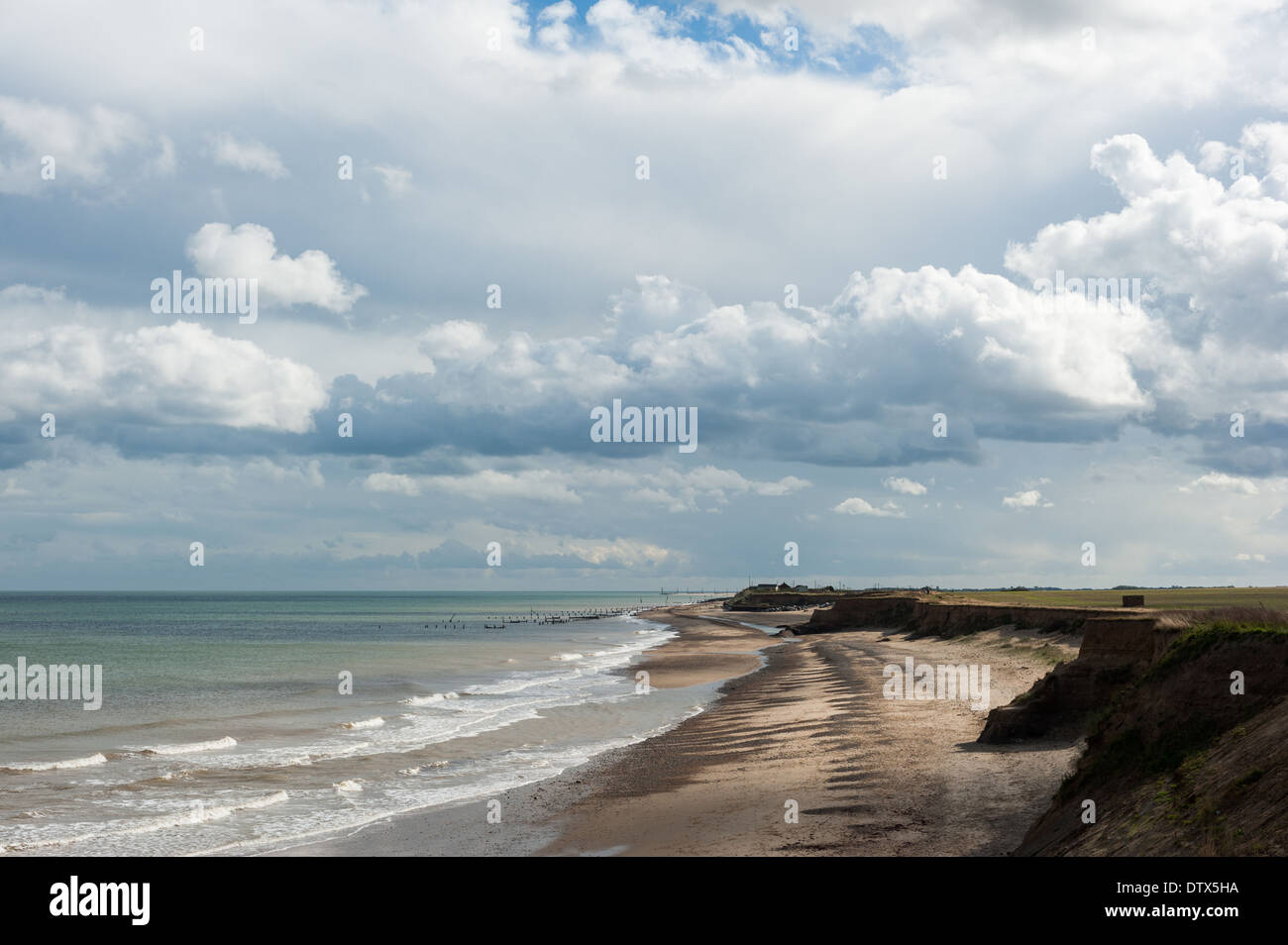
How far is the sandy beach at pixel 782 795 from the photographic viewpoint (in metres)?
15.6

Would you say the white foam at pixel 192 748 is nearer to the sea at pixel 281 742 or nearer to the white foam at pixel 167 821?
the sea at pixel 281 742

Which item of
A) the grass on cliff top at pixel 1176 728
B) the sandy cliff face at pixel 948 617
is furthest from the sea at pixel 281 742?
the sandy cliff face at pixel 948 617

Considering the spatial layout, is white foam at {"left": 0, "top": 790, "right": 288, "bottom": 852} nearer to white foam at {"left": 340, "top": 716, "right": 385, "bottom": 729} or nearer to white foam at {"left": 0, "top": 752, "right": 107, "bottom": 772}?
white foam at {"left": 0, "top": 752, "right": 107, "bottom": 772}

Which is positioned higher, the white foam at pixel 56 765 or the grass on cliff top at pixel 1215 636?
the grass on cliff top at pixel 1215 636

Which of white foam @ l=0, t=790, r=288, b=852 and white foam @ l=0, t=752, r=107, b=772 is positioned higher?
white foam @ l=0, t=790, r=288, b=852

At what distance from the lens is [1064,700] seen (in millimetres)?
21312

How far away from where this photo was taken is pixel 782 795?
62.7 ft

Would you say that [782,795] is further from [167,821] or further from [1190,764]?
[167,821]

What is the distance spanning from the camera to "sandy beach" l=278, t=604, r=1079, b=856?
15641 millimetres

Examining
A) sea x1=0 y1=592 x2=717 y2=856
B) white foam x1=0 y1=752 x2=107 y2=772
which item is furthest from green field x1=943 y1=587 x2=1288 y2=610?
white foam x1=0 y1=752 x2=107 y2=772

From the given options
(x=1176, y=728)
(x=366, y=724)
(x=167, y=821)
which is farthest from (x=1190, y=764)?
(x=366, y=724)
